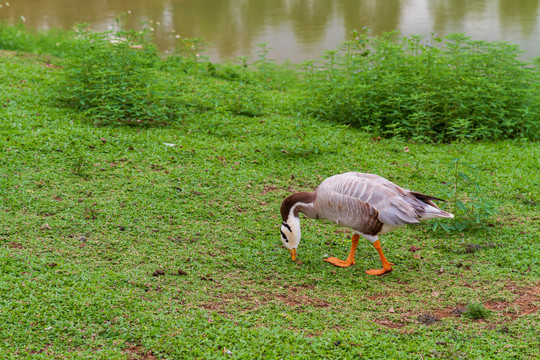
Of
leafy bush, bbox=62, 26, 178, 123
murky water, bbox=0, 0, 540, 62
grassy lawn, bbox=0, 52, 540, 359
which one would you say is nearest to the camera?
grassy lawn, bbox=0, 52, 540, 359

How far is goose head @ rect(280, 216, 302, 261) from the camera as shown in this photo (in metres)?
5.09

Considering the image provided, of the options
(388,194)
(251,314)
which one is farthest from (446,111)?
(251,314)

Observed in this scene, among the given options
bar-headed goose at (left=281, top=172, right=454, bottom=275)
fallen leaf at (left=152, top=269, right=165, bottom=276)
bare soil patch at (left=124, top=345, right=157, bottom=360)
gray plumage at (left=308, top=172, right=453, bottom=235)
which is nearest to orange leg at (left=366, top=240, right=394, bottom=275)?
bar-headed goose at (left=281, top=172, right=454, bottom=275)

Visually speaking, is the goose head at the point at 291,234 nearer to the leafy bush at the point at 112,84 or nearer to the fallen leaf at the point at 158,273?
the fallen leaf at the point at 158,273

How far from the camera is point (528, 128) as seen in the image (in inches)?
326

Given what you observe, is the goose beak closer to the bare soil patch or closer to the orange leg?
the orange leg

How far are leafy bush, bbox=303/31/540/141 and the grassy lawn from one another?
42cm

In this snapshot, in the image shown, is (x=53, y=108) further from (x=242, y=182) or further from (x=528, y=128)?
(x=528, y=128)

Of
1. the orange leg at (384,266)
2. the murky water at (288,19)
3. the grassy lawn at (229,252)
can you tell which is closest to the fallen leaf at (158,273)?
the grassy lawn at (229,252)

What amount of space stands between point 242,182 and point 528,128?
4574mm

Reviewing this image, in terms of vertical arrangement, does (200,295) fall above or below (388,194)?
A: below

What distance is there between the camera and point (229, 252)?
5.14 metres

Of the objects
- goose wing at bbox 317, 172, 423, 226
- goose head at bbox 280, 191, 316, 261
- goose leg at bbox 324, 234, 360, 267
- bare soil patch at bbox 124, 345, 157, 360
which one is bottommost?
goose leg at bbox 324, 234, 360, 267

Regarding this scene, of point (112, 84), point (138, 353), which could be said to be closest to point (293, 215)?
point (138, 353)
